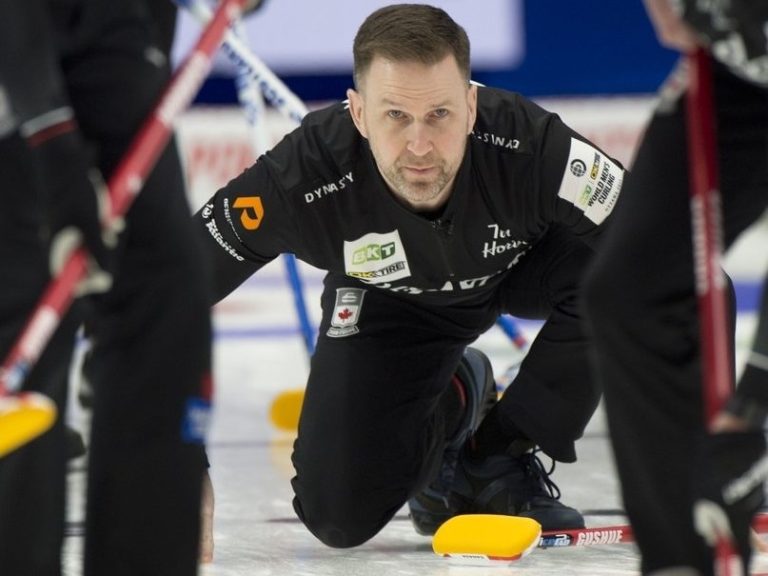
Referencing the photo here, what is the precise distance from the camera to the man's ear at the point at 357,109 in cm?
274

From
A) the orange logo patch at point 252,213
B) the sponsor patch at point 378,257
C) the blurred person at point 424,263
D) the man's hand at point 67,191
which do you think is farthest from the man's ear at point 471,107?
the man's hand at point 67,191

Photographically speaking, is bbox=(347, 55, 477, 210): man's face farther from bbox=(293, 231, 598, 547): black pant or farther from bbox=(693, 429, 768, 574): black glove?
bbox=(693, 429, 768, 574): black glove

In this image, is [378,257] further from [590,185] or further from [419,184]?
[590,185]

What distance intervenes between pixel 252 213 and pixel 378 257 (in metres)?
0.23

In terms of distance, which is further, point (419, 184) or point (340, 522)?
point (340, 522)

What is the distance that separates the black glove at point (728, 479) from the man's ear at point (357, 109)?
1174 millimetres

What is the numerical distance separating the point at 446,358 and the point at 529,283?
0.20m

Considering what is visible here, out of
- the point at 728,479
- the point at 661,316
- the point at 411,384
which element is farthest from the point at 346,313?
the point at 728,479

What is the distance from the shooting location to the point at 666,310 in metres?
1.82

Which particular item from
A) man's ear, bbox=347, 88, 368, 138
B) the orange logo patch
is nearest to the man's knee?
the orange logo patch

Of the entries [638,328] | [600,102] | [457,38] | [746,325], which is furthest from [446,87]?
[600,102]

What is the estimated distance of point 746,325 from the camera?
4.76 m

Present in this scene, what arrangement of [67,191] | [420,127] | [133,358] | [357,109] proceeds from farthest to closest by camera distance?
[357,109], [420,127], [133,358], [67,191]

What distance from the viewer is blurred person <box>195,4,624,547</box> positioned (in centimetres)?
270
